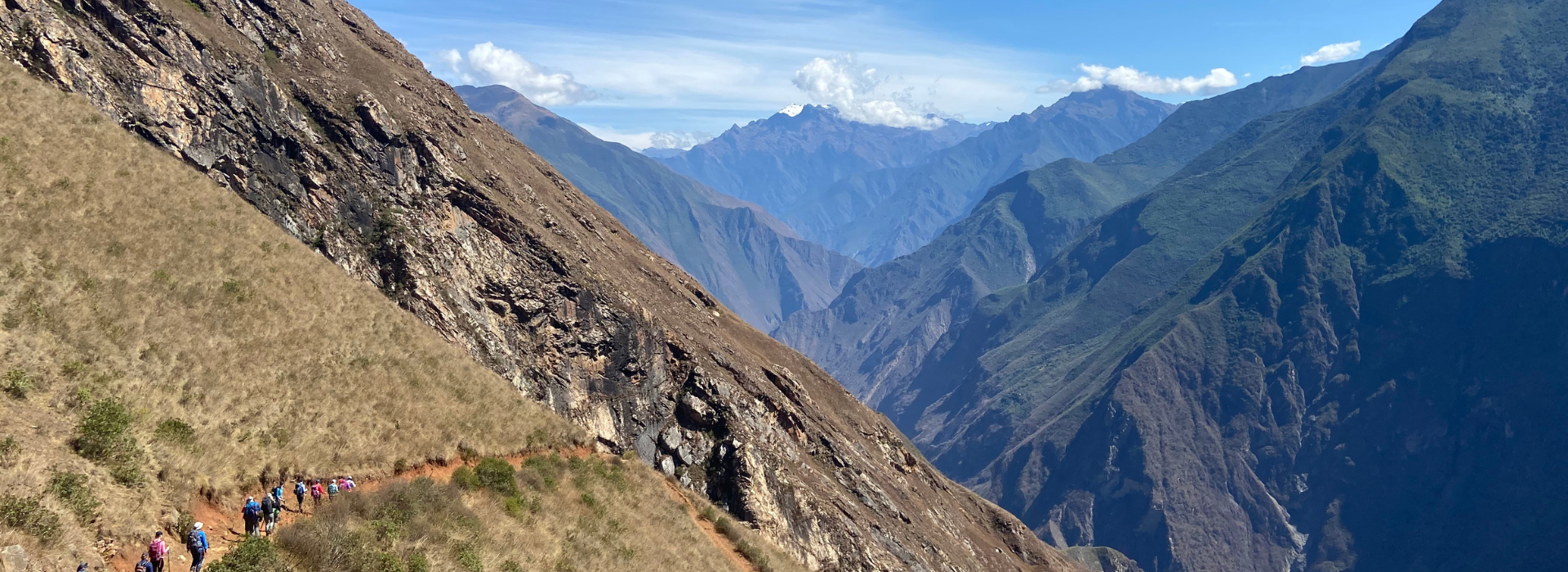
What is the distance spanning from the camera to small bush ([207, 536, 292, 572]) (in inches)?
604

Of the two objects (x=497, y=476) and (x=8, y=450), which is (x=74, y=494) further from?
(x=497, y=476)

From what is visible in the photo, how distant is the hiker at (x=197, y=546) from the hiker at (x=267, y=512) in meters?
2.19

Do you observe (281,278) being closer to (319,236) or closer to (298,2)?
(319,236)

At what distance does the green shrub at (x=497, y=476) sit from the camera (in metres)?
25.5

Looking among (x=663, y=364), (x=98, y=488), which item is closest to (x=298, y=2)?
(x=663, y=364)

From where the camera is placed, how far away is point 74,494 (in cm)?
1494

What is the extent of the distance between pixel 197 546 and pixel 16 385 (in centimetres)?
583

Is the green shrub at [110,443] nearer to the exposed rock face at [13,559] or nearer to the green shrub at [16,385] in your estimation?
the green shrub at [16,385]

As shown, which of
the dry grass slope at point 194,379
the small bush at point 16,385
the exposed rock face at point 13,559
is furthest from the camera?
the small bush at point 16,385

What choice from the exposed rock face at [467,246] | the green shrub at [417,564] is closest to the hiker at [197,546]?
the green shrub at [417,564]

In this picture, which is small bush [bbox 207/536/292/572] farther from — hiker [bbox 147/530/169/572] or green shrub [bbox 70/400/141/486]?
green shrub [bbox 70/400/141/486]

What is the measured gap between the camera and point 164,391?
20031 millimetres

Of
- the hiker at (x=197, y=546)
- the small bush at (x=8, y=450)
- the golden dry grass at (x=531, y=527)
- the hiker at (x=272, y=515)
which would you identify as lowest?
the golden dry grass at (x=531, y=527)

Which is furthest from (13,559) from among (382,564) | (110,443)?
(382,564)
